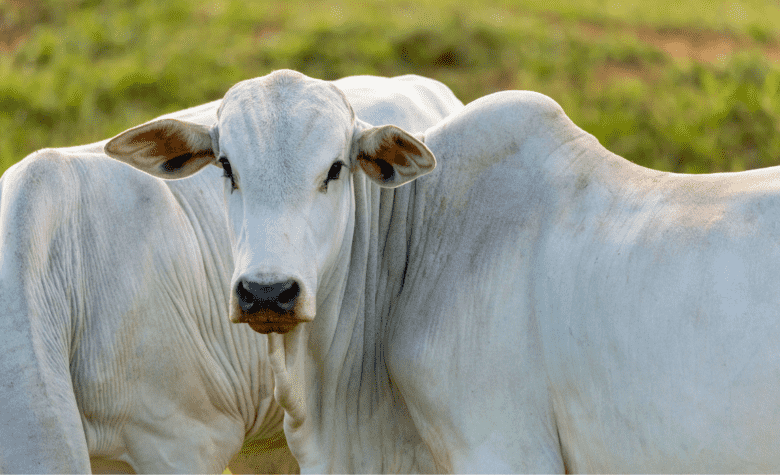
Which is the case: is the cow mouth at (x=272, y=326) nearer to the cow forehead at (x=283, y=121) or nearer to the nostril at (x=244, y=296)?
the nostril at (x=244, y=296)

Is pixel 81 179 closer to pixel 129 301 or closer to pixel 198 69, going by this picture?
pixel 129 301

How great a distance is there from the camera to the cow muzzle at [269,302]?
8.72 feet

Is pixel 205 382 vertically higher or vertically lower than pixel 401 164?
lower

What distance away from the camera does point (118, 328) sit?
12.1 feet

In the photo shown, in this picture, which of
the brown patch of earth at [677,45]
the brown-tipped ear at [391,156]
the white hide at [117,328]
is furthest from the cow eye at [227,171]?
the brown patch of earth at [677,45]

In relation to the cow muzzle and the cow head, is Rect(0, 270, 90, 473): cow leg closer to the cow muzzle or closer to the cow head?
the cow head

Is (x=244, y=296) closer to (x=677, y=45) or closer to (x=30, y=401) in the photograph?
(x=30, y=401)

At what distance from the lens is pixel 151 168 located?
130 inches

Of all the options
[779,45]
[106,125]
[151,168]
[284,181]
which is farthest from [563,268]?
[779,45]

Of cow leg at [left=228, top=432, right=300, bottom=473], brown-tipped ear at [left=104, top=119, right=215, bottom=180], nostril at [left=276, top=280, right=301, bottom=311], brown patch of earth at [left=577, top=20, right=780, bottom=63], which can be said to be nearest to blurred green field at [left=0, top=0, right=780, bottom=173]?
brown patch of earth at [left=577, top=20, right=780, bottom=63]

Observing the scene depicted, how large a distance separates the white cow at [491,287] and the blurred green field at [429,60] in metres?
7.37

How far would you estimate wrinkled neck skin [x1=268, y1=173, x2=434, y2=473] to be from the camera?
3.29 meters

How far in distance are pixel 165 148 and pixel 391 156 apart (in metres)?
0.80

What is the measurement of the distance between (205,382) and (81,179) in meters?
0.97
